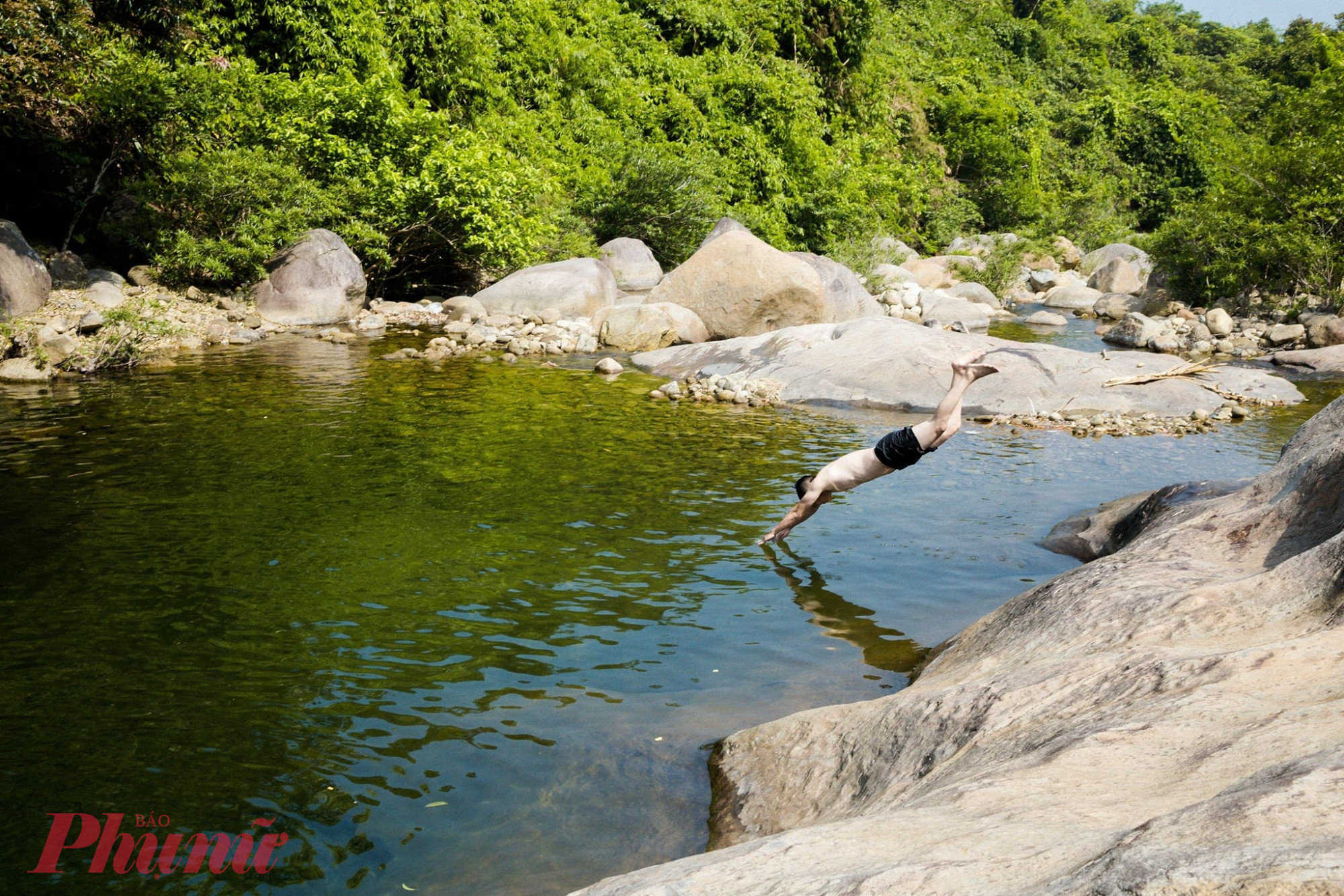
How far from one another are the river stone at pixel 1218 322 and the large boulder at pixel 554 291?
15364 millimetres

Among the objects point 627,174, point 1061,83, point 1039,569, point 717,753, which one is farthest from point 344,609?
point 1061,83

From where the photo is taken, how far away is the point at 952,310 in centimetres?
2800

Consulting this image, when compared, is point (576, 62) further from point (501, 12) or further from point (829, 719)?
point (829, 719)

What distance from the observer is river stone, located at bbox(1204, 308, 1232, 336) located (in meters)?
25.4

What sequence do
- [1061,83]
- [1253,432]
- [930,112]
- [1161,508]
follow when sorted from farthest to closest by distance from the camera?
[1061,83] → [930,112] → [1253,432] → [1161,508]

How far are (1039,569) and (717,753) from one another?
4.50 metres

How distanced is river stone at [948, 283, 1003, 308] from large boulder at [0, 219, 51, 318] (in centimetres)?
2456

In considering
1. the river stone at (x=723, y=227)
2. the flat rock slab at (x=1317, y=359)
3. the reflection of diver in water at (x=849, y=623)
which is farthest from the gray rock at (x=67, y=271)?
the flat rock slab at (x=1317, y=359)

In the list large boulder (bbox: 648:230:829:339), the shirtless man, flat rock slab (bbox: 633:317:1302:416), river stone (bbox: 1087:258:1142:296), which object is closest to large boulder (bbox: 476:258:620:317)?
large boulder (bbox: 648:230:829:339)

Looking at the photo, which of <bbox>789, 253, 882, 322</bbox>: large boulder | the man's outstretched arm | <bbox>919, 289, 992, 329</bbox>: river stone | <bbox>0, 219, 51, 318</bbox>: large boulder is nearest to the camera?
the man's outstretched arm

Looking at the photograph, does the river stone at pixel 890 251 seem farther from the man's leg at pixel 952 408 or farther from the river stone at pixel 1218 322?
the man's leg at pixel 952 408

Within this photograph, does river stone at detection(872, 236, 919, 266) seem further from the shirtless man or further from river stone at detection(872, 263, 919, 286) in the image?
the shirtless man

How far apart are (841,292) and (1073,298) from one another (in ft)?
49.3

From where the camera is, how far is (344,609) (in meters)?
7.27
